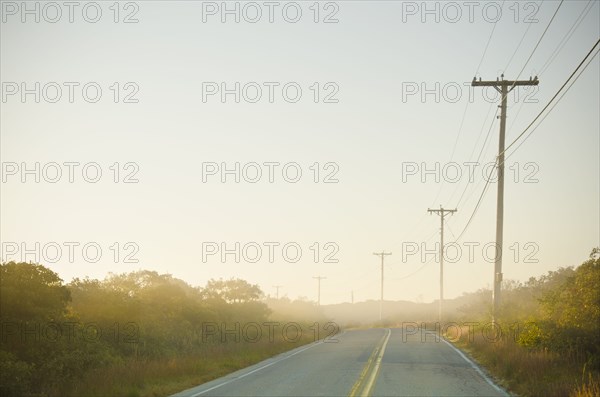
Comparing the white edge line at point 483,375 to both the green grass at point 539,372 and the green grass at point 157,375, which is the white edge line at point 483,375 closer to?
the green grass at point 539,372

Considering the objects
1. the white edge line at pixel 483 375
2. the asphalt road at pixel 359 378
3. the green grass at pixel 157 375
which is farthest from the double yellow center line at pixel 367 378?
the green grass at pixel 157 375

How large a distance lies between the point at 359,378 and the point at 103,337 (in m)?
10.1

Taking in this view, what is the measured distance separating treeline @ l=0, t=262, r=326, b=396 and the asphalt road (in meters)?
1.74

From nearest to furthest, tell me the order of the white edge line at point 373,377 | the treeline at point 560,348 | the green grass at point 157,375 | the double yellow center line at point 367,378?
the treeline at point 560,348 → the double yellow center line at point 367,378 → the white edge line at point 373,377 → the green grass at point 157,375

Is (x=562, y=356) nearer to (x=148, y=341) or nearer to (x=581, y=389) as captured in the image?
(x=581, y=389)

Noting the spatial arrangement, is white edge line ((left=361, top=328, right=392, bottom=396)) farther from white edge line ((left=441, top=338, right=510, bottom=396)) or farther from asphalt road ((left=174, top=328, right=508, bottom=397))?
white edge line ((left=441, top=338, right=510, bottom=396))

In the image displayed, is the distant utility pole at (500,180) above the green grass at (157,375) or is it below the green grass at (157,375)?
above

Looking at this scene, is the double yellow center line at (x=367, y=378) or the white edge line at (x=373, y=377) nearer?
the double yellow center line at (x=367, y=378)

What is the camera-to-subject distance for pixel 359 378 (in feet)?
59.8

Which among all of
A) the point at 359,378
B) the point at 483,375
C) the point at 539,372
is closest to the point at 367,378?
the point at 359,378

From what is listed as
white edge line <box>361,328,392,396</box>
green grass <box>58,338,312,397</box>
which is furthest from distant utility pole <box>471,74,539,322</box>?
green grass <box>58,338,312,397</box>

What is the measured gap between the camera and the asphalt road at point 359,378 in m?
15.7

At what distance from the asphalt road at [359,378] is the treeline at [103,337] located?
1.74 m

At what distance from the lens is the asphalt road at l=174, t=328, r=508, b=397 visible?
51.6 ft
